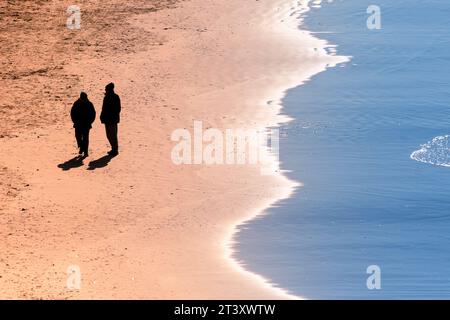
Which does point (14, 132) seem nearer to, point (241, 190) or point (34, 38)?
point (241, 190)

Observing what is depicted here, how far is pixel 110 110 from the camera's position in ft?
74.7

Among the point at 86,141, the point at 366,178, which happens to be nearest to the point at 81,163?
the point at 86,141

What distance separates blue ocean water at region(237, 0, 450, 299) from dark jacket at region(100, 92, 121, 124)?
3.56 m

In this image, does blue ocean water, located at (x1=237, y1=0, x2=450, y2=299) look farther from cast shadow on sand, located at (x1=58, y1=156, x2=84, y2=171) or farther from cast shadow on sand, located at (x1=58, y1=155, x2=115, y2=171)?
cast shadow on sand, located at (x1=58, y1=156, x2=84, y2=171)

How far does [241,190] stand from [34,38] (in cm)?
1349

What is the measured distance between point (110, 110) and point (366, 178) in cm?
527

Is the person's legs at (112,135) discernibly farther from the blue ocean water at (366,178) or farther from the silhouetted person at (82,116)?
the blue ocean water at (366,178)

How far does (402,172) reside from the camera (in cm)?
2255

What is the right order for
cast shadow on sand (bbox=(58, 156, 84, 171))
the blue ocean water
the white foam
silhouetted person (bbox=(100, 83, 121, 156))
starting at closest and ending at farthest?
1. the blue ocean water
2. cast shadow on sand (bbox=(58, 156, 84, 171))
3. silhouetted person (bbox=(100, 83, 121, 156))
4. the white foam

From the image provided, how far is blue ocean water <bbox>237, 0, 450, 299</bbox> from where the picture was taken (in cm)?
1759

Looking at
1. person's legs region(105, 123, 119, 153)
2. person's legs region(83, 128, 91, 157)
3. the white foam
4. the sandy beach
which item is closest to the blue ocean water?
the white foam

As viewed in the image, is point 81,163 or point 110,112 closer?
point 81,163

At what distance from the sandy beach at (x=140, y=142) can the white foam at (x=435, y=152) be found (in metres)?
3.17

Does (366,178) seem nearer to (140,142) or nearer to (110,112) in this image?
(140,142)
